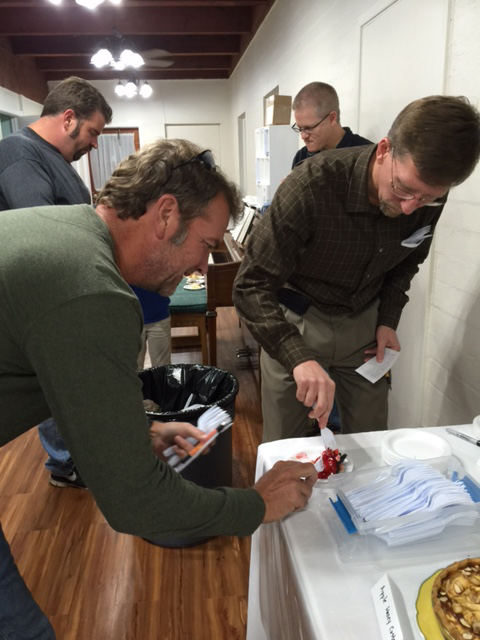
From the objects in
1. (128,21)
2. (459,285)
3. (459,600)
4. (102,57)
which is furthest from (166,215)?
(128,21)

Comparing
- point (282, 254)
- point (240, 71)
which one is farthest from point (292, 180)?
point (240, 71)

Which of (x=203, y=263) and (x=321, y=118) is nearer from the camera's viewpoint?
(x=203, y=263)

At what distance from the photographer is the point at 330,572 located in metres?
0.78

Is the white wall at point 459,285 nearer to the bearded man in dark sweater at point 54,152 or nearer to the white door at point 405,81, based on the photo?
the white door at point 405,81

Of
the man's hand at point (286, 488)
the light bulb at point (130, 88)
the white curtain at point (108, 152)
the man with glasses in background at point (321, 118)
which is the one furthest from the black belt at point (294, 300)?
the white curtain at point (108, 152)

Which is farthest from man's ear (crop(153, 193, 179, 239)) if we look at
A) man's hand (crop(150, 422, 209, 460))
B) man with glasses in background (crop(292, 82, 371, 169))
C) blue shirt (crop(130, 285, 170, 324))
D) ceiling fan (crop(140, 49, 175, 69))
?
ceiling fan (crop(140, 49, 175, 69))

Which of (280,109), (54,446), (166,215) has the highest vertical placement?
(280,109)

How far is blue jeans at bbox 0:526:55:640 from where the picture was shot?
945 mm

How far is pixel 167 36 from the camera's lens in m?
6.02

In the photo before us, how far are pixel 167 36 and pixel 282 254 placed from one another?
5.84 metres

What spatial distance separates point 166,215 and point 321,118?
1863 millimetres

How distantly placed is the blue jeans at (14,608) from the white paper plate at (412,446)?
0.81 m

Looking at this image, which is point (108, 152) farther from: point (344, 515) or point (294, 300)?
point (344, 515)

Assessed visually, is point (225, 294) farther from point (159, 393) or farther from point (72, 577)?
point (72, 577)
